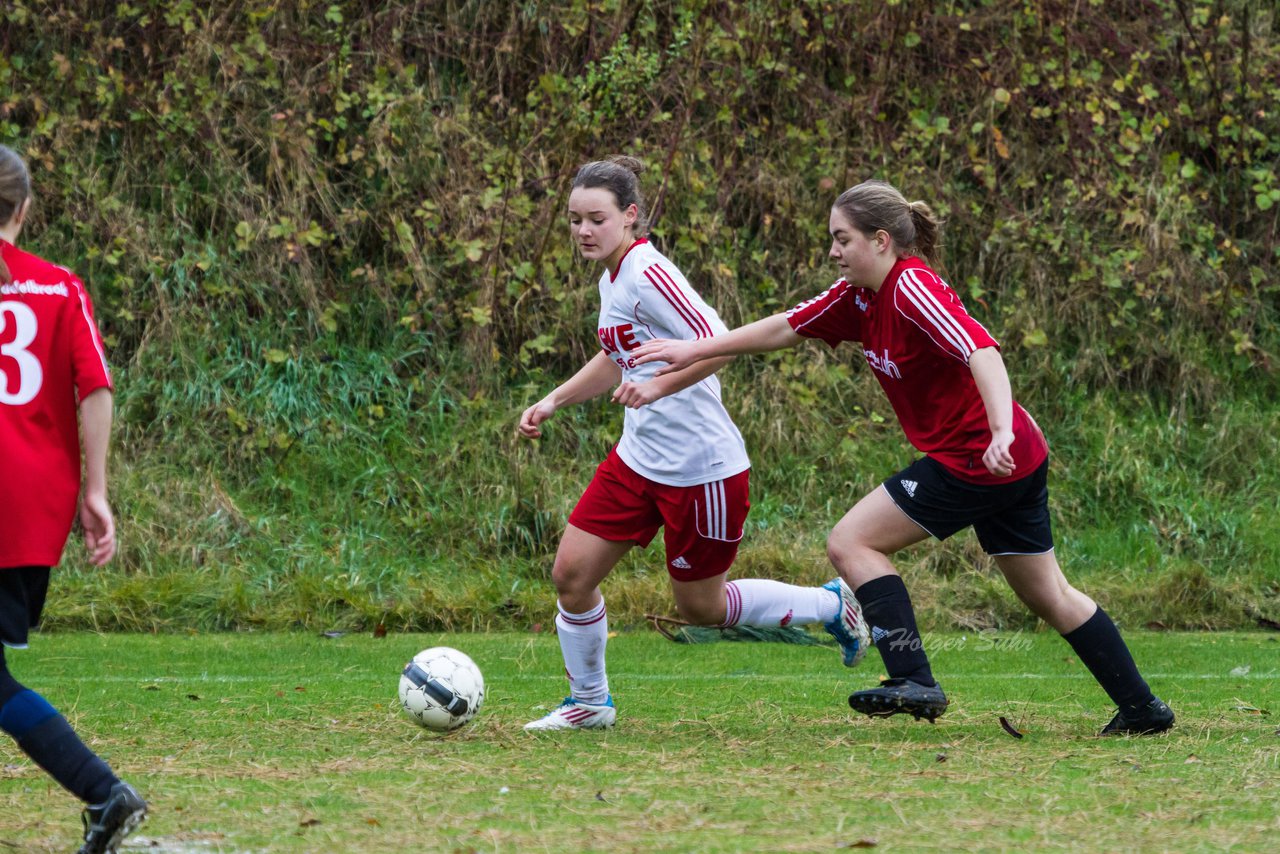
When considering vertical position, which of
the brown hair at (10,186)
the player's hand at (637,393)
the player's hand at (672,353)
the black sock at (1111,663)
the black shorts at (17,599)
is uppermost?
the brown hair at (10,186)

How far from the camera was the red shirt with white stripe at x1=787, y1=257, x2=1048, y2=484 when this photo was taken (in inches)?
184

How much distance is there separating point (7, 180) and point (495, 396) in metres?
7.57

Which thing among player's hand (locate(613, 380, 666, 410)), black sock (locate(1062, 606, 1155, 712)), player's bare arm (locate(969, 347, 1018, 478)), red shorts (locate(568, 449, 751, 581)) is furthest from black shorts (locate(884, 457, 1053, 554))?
player's hand (locate(613, 380, 666, 410))

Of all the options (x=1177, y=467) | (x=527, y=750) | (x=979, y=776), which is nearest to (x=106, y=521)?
(x=527, y=750)

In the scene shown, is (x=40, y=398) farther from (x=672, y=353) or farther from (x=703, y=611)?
(x=703, y=611)

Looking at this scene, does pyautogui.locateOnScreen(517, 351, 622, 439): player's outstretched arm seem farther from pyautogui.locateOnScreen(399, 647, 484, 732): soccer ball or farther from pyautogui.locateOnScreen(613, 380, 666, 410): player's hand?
pyautogui.locateOnScreen(399, 647, 484, 732): soccer ball

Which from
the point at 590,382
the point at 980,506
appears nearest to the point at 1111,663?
the point at 980,506

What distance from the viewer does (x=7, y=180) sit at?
3.50 m

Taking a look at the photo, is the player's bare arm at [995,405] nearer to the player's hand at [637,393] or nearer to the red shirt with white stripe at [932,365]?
the red shirt with white stripe at [932,365]

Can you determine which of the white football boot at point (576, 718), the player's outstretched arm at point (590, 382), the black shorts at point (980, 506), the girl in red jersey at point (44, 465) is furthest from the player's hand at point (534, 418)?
the girl in red jersey at point (44, 465)

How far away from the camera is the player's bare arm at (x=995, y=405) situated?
174 inches

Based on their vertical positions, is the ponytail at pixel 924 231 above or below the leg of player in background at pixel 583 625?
above

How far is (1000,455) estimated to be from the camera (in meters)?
4.42

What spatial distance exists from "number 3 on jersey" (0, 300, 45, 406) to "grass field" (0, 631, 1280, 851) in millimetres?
990
